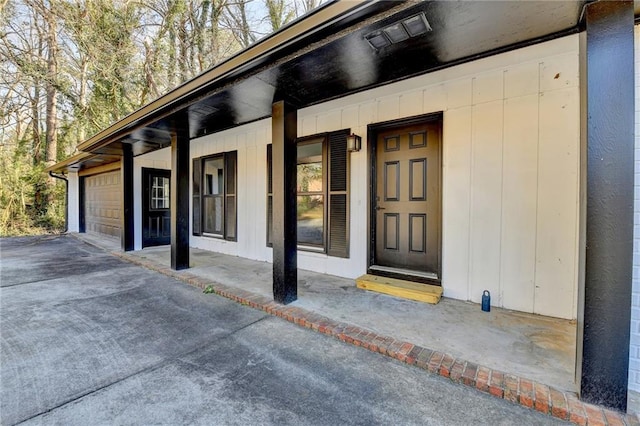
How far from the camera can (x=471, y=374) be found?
183 cm

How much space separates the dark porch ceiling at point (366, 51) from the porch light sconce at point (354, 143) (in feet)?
2.57

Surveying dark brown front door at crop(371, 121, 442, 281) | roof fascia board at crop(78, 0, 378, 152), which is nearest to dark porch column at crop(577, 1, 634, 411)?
roof fascia board at crop(78, 0, 378, 152)

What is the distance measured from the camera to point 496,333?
2.37m

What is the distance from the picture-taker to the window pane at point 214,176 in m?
6.05

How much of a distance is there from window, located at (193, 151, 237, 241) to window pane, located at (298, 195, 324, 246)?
5.46ft

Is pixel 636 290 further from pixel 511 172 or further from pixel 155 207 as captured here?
pixel 155 207

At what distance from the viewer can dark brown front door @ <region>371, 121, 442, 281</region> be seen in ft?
11.1

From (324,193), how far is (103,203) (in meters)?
7.95

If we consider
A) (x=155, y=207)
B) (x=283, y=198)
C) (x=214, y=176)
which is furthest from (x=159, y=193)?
(x=283, y=198)

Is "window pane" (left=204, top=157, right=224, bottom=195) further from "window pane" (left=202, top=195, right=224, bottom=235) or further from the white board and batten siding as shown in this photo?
the white board and batten siding

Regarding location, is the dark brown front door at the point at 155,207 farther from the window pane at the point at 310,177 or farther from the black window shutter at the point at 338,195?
the black window shutter at the point at 338,195

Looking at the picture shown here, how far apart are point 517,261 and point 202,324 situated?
125 inches

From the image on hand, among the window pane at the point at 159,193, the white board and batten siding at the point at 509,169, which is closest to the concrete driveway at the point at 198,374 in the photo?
the white board and batten siding at the point at 509,169

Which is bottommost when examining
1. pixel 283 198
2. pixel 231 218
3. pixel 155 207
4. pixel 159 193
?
pixel 231 218
